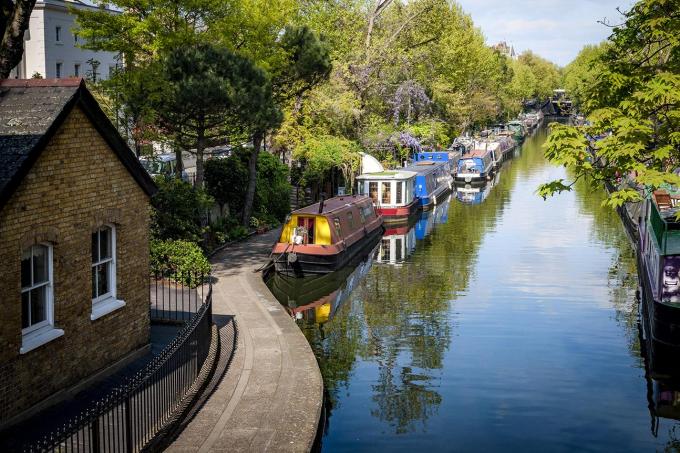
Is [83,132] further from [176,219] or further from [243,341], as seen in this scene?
[176,219]

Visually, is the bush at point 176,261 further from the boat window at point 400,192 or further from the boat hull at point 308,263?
the boat window at point 400,192

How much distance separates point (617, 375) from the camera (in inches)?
808

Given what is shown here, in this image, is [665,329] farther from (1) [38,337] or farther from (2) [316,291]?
(1) [38,337]

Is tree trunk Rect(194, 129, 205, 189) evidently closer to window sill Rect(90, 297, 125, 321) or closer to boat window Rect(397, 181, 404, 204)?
window sill Rect(90, 297, 125, 321)

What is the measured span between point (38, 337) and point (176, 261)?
39.5ft

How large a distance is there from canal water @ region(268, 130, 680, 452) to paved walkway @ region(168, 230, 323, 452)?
3.58 ft

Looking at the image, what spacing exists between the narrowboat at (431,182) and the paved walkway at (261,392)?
94.6ft

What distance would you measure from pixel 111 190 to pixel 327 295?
48.4ft

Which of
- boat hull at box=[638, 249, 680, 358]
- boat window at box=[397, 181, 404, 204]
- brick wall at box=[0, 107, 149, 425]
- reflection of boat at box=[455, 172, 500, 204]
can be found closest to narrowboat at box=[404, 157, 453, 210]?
reflection of boat at box=[455, 172, 500, 204]

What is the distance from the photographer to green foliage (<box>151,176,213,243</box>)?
27656 millimetres

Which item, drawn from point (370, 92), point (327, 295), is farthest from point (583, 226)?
point (327, 295)

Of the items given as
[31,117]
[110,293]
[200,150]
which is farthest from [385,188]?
[31,117]

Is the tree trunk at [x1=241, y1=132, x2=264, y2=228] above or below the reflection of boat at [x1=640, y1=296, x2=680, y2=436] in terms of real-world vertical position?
above

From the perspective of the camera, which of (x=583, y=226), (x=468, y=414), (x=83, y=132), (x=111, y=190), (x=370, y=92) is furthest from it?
(x=370, y=92)
